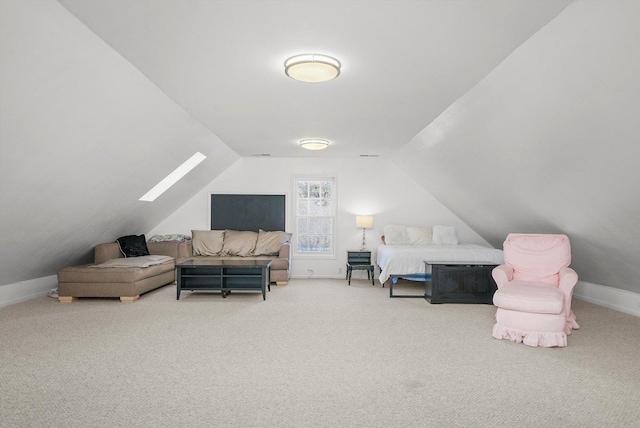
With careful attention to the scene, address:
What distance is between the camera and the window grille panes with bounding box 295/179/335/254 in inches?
310

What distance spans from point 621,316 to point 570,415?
125 inches

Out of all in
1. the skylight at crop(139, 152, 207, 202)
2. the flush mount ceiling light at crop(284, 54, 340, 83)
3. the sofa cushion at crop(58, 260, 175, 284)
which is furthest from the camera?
the skylight at crop(139, 152, 207, 202)

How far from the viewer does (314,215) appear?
25.9 feet

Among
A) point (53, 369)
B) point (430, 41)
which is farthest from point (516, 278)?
point (53, 369)

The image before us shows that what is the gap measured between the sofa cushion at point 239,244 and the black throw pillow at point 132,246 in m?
1.34

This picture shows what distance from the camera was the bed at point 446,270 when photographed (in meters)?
5.45

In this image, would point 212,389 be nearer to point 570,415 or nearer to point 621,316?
point 570,415

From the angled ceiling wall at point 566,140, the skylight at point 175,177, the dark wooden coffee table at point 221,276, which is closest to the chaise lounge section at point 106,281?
the dark wooden coffee table at point 221,276

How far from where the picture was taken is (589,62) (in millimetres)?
2561

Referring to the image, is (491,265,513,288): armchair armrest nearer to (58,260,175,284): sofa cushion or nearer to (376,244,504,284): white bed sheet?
(376,244,504,284): white bed sheet

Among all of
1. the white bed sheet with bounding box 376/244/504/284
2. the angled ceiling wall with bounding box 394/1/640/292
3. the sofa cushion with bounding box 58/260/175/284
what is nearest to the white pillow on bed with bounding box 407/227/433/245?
the white bed sheet with bounding box 376/244/504/284

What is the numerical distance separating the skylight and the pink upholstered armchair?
186 inches

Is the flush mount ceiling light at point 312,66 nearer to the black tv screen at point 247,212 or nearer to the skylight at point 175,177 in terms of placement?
the skylight at point 175,177

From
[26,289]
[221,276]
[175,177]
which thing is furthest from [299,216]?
[26,289]
